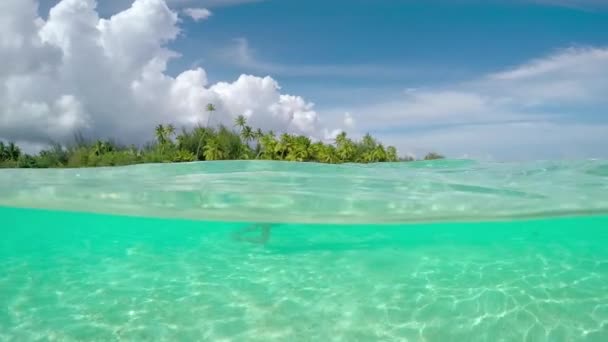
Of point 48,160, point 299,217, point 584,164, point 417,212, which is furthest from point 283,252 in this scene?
point 48,160

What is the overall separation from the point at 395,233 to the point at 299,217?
5127 mm

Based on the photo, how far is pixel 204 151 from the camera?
5484cm

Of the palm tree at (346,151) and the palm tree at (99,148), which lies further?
the palm tree at (346,151)

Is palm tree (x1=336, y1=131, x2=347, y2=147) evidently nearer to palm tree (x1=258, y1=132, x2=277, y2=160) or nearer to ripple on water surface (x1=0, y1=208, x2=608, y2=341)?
palm tree (x1=258, y1=132, x2=277, y2=160)

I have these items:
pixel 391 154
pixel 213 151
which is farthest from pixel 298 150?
pixel 391 154

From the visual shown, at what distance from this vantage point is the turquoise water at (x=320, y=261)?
7.44m

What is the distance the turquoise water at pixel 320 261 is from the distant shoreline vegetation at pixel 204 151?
33.0 metres

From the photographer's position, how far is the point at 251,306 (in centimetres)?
805

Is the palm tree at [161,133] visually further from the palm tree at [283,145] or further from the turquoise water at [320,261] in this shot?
the turquoise water at [320,261]

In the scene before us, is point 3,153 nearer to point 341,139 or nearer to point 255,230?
point 341,139

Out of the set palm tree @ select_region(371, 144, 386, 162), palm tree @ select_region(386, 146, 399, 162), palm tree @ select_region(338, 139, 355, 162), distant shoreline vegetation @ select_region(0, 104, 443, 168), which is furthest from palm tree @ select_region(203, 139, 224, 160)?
palm tree @ select_region(386, 146, 399, 162)

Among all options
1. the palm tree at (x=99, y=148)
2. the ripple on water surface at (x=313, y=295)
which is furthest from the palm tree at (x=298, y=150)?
the ripple on water surface at (x=313, y=295)

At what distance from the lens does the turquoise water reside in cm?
744

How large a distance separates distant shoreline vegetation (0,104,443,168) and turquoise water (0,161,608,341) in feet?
108
